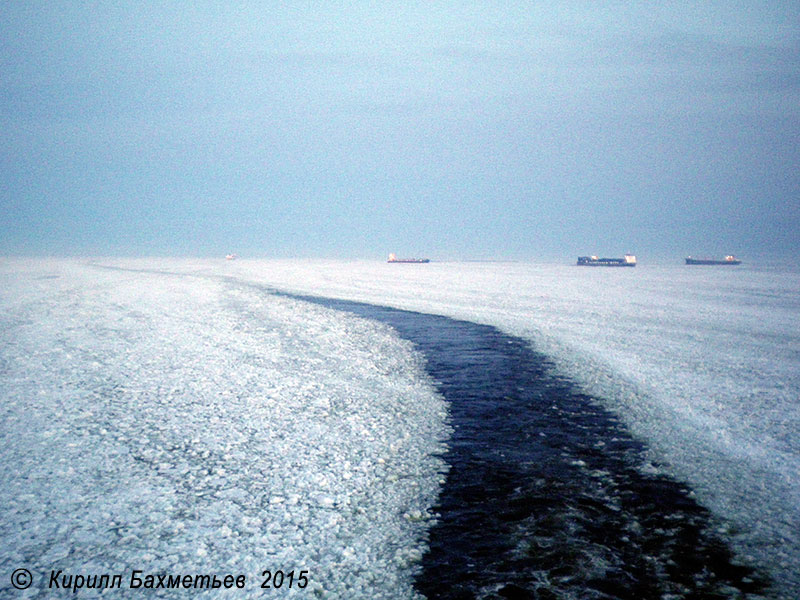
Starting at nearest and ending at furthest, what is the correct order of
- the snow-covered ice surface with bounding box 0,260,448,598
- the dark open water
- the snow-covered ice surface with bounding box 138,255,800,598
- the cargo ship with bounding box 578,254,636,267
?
1. the dark open water
2. the snow-covered ice surface with bounding box 0,260,448,598
3. the snow-covered ice surface with bounding box 138,255,800,598
4. the cargo ship with bounding box 578,254,636,267

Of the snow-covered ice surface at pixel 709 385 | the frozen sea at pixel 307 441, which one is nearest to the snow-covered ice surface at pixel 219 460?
the frozen sea at pixel 307 441

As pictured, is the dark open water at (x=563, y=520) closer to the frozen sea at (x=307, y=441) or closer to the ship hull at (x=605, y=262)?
the frozen sea at (x=307, y=441)

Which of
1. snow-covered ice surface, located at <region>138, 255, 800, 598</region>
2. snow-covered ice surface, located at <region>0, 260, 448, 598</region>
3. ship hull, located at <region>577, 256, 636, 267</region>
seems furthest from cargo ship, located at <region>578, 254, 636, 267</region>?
snow-covered ice surface, located at <region>0, 260, 448, 598</region>

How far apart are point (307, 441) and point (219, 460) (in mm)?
805

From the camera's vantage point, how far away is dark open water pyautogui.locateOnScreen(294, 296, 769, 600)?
283 cm

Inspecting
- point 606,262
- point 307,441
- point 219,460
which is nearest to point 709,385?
point 307,441

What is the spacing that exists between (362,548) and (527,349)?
6.74 meters

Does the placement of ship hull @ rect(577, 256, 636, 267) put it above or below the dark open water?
above

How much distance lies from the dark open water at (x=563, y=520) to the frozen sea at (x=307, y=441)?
0.08m

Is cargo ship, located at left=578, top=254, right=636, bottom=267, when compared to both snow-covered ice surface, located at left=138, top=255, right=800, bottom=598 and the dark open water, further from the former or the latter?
the dark open water

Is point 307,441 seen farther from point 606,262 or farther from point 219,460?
point 606,262

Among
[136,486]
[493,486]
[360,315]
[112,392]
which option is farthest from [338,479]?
[360,315]

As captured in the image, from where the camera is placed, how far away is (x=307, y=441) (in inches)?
189

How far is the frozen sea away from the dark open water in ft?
0.26
